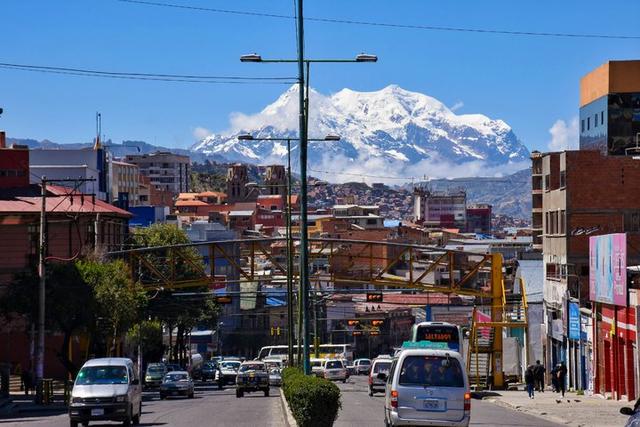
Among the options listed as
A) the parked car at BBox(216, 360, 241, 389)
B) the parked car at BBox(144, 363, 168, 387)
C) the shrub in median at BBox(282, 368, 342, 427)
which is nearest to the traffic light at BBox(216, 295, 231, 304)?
the parked car at BBox(216, 360, 241, 389)

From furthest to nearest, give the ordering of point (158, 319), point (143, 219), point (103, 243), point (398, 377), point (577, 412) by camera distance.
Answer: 1. point (143, 219)
2. point (158, 319)
3. point (103, 243)
4. point (577, 412)
5. point (398, 377)

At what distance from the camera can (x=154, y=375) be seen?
86.8 m

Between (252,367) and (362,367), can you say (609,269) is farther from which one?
(362,367)

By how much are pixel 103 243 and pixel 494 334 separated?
27.3m

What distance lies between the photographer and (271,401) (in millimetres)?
55969

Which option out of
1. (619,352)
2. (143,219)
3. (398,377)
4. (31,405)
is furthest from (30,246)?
(143,219)

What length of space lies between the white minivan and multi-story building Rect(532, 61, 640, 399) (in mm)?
22023

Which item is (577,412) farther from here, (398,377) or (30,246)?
(30,246)

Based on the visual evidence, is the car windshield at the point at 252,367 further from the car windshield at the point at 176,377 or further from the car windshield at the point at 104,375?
the car windshield at the point at 104,375

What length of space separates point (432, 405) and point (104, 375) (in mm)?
11151

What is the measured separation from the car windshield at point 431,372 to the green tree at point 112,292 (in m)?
36.5

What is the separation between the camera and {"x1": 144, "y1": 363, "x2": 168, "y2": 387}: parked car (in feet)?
281

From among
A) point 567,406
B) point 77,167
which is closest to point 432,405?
point 567,406

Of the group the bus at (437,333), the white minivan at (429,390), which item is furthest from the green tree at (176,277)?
the white minivan at (429,390)
